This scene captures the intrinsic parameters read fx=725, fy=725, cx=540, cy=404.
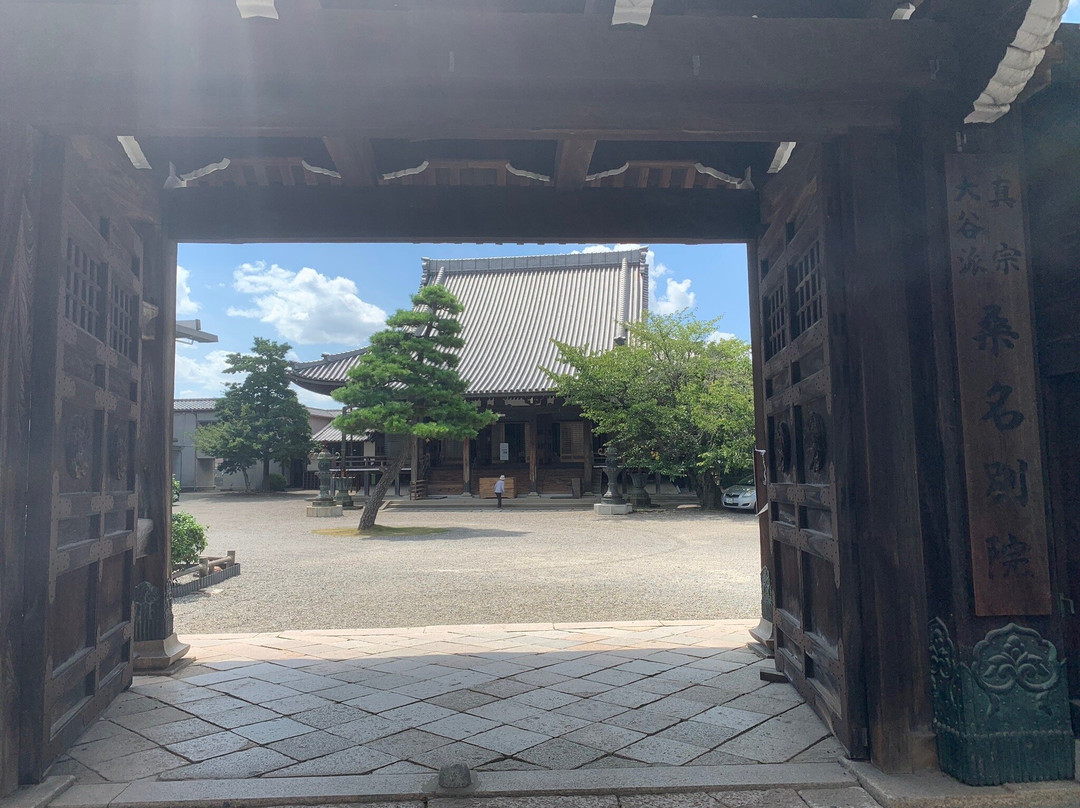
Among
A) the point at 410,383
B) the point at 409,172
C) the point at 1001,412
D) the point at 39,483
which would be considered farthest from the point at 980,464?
the point at 410,383

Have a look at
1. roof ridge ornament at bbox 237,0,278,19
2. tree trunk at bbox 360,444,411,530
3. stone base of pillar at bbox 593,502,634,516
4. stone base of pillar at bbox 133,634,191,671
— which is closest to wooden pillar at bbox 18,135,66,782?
roof ridge ornament at bbox 237,0,278,19

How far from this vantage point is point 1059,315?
2.87 m

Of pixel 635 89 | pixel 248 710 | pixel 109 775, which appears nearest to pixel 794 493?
pixel 635 89

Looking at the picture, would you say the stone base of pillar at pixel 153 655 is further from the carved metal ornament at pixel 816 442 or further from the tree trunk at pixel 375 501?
the tree trunk at pixel 375 501

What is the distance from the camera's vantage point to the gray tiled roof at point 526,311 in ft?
73.4

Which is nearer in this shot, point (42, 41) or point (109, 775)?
point (42, 41)

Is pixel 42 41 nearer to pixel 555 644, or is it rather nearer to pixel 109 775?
pixel 109 775

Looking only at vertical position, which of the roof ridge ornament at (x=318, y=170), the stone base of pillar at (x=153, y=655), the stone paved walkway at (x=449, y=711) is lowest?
the stone paved walkway at (x=449, y=711)

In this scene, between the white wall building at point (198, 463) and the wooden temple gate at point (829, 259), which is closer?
the wooden temple gate at point (829, 259)

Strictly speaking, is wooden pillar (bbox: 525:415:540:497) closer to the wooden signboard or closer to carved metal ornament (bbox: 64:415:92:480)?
carved metal ornament (bbox: 64:415:92:480)

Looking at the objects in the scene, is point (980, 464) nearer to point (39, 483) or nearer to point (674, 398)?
point (39, 483)

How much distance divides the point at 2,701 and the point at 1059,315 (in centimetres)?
417

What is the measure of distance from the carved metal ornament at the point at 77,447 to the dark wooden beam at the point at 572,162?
2473 mm

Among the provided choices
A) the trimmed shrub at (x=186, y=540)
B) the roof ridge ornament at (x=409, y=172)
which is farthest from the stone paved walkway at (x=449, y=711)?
the trimmed shrub at (x=186, y=540)
